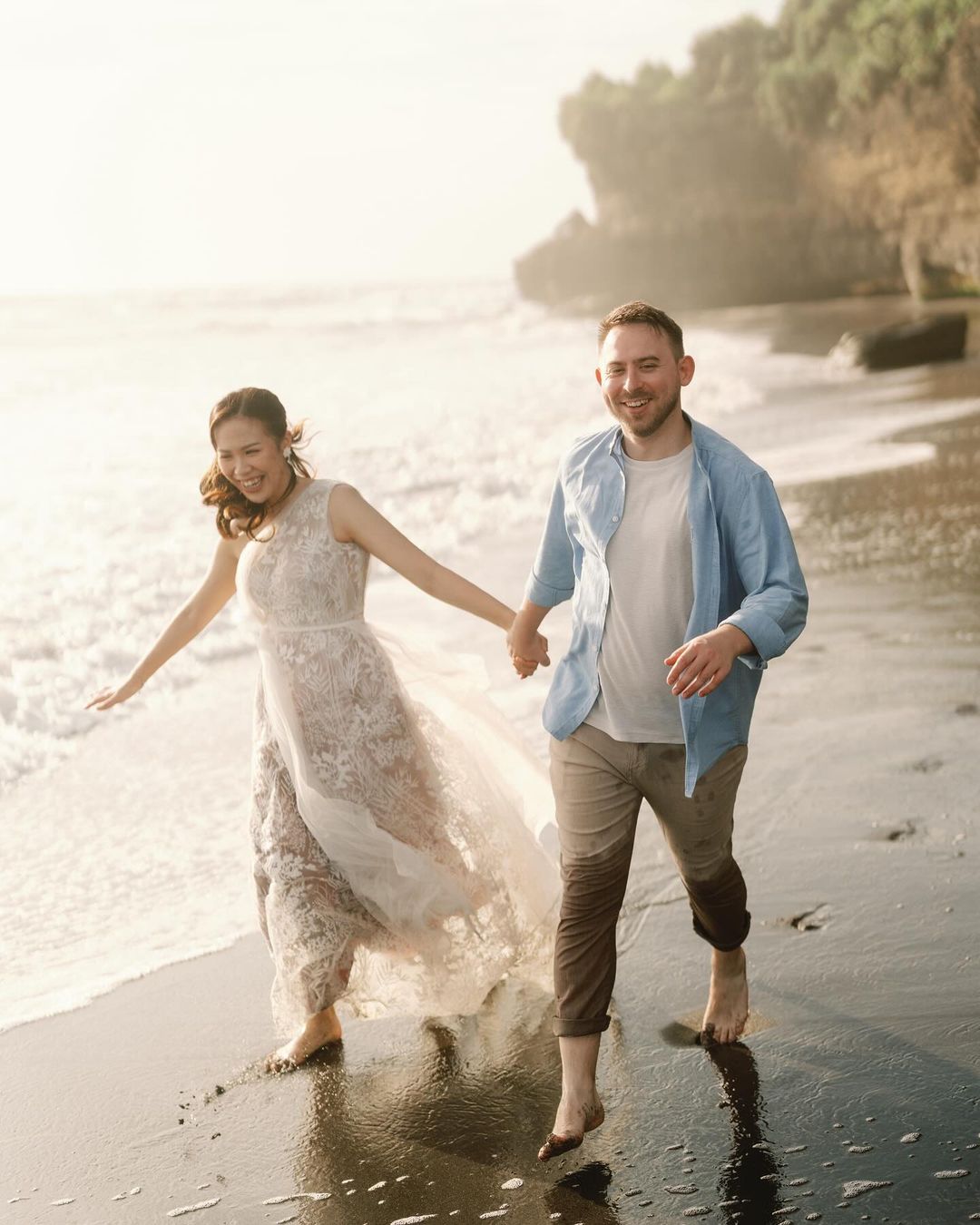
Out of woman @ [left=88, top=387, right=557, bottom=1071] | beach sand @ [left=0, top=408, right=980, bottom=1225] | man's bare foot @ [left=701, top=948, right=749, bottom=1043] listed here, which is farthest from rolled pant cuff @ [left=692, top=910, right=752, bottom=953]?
woman @ [left=88, top=387, right=557, bottom=1071]

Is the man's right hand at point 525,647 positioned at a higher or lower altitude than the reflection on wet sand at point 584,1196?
higher

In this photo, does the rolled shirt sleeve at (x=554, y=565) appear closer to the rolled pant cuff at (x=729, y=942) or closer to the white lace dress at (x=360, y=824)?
the white lace dress at (x=360, y=824)

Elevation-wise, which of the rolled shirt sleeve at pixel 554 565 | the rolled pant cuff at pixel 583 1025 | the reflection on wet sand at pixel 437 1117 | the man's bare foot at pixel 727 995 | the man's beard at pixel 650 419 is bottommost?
the reflection on wet sand at pixel 437 1117

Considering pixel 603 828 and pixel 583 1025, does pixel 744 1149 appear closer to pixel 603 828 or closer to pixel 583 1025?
pixel 583 1025

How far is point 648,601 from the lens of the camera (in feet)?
10.7

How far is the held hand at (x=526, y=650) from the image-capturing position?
12.3 feet

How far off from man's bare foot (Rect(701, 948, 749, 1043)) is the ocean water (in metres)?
1.72

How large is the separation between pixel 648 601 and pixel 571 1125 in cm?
123

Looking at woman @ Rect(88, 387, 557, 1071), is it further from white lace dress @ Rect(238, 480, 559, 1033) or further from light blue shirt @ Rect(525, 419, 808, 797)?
light blue shirt @ Rect(525, 419, 808, 797)

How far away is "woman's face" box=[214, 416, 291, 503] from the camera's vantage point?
3.90 meters

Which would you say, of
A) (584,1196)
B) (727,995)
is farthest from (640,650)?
(584,1196)

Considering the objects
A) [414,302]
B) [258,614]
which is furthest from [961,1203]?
[414,302]

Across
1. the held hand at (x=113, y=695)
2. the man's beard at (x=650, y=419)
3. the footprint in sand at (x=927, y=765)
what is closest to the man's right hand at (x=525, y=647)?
the man's beard at (x=650, y=419)

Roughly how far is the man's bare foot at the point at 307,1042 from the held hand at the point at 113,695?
117 centimetres
